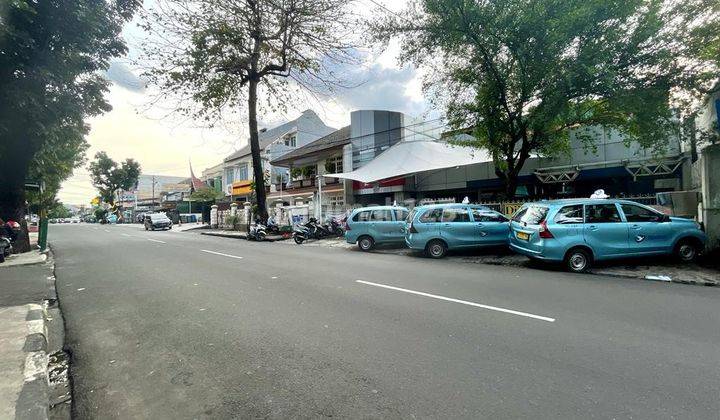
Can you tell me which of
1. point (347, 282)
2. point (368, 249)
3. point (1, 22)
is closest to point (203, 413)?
point (347, 282)

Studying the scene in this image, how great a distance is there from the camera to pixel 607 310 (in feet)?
18.0

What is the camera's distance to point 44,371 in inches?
148

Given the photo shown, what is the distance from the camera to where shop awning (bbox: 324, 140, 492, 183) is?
55.6 feet

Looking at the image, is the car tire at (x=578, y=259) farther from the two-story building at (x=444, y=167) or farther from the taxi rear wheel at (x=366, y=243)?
the taxi rear wheel at (x=366, y=243)

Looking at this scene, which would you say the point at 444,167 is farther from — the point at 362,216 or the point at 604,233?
the point at 604,233

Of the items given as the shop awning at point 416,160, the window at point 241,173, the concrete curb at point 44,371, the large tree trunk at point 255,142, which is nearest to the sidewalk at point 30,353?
the concrete curb at point 44,371

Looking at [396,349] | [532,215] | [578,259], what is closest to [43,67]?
[396,349]

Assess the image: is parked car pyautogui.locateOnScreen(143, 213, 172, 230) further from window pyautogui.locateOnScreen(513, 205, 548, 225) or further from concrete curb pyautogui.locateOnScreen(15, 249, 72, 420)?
window pyautogui.locateOnScreen(513, 205, 548, 225)

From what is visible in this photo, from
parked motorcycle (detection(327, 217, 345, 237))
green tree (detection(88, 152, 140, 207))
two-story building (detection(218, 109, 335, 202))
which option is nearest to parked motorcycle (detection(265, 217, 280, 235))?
parked motorcycle (detection(327, 217, 345, 237))

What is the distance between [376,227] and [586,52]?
8409mm

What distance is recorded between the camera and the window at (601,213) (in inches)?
342

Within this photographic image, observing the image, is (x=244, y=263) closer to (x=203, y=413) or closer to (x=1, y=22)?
(x=203, y=413)

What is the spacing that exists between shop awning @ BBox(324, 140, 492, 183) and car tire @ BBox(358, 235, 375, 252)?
3948 mm

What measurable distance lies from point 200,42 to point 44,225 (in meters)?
10.2
